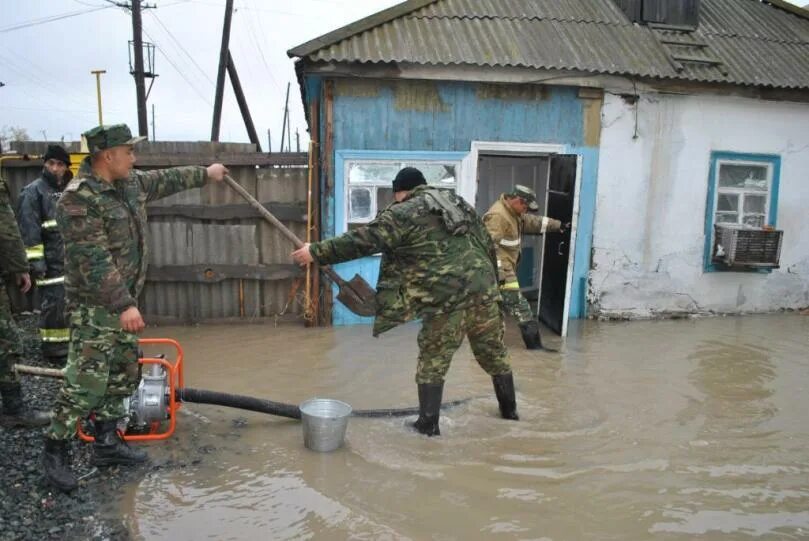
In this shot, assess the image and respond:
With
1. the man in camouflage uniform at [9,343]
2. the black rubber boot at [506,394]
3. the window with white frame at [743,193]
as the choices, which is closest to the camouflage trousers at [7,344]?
the man in camouflage uniform at [9,343]

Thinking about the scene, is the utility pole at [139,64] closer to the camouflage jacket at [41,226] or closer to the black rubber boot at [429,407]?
the camouflage jacket at [41,226]

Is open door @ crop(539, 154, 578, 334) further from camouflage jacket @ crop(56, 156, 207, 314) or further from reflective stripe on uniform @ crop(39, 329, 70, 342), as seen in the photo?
reflective stripe on uniform @ crop(39, 329, 70, 342)

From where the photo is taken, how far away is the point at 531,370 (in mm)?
6230

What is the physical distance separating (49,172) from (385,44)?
394 centimetres

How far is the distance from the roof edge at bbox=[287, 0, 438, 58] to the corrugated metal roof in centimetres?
1

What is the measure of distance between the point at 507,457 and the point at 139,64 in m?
17.5

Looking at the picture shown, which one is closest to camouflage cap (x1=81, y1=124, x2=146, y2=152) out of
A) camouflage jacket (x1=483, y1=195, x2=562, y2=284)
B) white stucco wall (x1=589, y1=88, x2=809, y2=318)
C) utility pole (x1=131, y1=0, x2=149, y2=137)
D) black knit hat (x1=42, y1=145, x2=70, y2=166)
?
black knit hat (x1=42, y1=145, x2=70, y2=166)

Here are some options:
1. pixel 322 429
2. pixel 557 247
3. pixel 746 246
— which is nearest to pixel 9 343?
pixel 322 429

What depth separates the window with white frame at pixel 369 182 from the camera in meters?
7.84

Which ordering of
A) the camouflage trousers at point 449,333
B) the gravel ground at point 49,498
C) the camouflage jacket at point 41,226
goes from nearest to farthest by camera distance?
the gravel ground at point 49,498, the camouflage trousers at point 449,333, the camouflage jacket at point 41,226

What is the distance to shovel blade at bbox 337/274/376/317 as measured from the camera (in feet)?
20.6

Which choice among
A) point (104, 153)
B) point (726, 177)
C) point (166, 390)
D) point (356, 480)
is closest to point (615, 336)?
point (726, 177)

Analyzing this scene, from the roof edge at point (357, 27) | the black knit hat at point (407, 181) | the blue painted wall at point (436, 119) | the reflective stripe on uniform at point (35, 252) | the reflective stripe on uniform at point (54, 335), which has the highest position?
the roof edge at point (357, 27)

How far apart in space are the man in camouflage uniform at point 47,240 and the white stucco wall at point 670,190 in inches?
246
